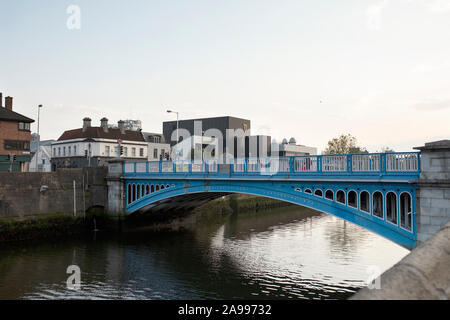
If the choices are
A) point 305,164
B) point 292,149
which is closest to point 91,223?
point 305,164

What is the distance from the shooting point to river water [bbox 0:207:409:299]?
18.1 m

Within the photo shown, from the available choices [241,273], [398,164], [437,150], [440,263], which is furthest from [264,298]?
[440,263]

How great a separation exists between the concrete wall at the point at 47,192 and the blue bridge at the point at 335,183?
8.89 meters

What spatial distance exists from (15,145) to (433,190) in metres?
41.1

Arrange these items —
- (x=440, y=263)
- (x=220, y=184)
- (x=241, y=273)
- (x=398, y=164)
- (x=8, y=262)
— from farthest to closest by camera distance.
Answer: (x=220, y=184) < (x=8, y=262) < (x=241, y=273) < (x=398, y=164) < (x=440, y=263)

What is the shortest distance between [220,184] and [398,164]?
1201 centimetres

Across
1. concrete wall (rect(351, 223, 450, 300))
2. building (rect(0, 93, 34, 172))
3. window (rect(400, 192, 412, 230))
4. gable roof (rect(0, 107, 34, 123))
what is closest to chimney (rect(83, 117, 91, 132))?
building (rect(0, 93, 34, 172))

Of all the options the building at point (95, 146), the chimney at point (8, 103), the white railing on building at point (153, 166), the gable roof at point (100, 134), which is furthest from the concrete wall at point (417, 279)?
the gable roof at point (100, 134)

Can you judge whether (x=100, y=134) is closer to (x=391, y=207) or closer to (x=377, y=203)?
(x=377, y=203)

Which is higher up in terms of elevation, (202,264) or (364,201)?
(364,201)

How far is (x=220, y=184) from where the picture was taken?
2542 centimetres

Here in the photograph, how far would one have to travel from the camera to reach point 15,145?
41750mm

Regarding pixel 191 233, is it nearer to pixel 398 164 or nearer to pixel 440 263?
pixel 398 164

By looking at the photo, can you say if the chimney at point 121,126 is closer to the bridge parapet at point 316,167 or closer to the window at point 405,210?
the bridge parapet at point 316,167
